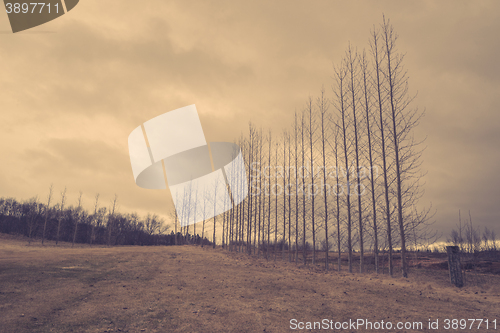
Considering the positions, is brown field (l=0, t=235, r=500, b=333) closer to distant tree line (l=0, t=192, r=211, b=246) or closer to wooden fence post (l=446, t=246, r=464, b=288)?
wooden fence post (l=446, t=246, r=464, b=288)

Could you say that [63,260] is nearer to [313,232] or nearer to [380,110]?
[313,232]

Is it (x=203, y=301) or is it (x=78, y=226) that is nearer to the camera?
(x=203, y=301)

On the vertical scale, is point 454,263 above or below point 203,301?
above

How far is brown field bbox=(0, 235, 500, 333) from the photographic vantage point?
8086 millimetres

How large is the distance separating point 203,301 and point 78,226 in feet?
344

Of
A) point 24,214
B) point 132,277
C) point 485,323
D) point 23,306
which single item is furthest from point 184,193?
point 24,214

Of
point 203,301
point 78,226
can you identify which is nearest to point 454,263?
point 203,301

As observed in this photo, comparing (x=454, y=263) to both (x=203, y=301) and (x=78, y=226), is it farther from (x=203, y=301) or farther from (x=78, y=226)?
(x=78, y=226)

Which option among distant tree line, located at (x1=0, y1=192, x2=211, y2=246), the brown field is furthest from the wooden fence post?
distant tree line, located at (x1=0, y1=192, x2=211, y2=246)

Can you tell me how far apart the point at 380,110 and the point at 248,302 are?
50.0 feet

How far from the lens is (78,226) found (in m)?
96.2

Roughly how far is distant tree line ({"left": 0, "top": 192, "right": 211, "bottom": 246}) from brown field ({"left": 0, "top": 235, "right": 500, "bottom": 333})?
68.0 meters

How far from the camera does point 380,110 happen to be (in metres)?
18.8

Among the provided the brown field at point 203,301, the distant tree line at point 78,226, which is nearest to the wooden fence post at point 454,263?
the brown field at point 203,301
